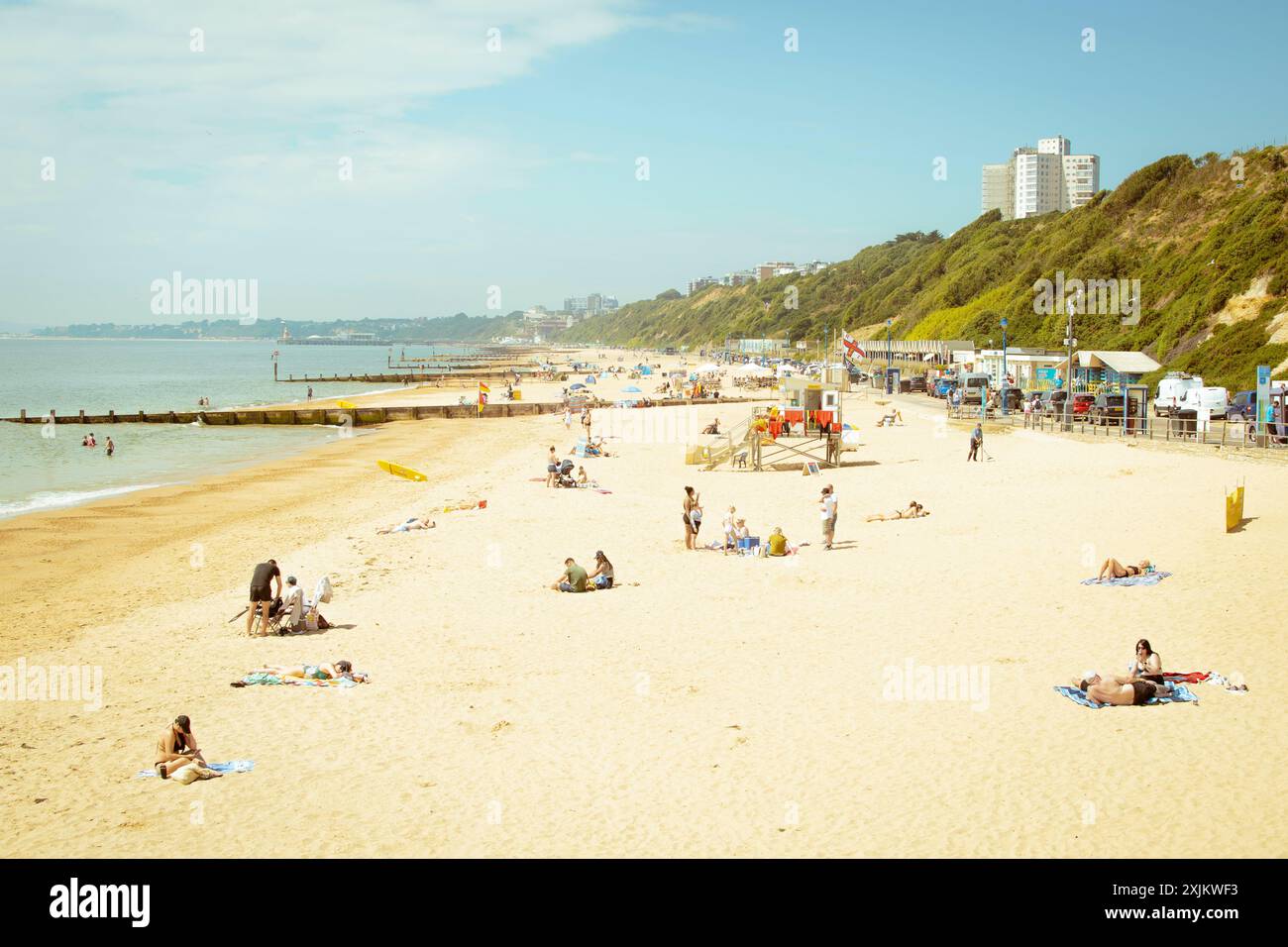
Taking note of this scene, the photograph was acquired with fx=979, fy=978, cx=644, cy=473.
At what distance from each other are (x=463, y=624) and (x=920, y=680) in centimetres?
573

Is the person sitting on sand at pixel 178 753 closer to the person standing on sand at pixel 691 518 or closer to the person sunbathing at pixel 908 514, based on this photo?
the person standing on sand at pixel 691 518

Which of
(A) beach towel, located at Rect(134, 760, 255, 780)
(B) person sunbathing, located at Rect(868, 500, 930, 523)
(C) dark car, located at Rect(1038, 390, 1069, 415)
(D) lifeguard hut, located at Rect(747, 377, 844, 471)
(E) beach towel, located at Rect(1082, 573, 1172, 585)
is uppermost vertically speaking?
(C) dark car, located at Rect(1038, 390, 1069, 415)

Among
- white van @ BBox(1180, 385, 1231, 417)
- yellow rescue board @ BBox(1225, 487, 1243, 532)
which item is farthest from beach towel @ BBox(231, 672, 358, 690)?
white van @ BBox(1180, 385, 1231, 417)

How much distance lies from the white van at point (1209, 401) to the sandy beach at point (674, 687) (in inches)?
354

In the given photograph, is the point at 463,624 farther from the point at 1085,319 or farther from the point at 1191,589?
the point at 1085,319

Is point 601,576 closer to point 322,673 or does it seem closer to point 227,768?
point 322,673

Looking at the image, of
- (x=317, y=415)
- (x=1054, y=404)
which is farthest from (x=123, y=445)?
(x=1054, y=404)

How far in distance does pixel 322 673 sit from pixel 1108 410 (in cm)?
2589

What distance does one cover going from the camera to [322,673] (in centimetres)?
1033

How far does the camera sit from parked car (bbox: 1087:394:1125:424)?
2890 centimetres

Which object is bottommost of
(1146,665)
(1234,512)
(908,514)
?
(1146,665)

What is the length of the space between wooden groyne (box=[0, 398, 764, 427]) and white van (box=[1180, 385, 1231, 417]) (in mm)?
25685

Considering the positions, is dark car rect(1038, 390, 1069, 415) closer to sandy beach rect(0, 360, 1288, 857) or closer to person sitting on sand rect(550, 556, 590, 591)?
sandy beach rect(0, 360, 1288, 857)
